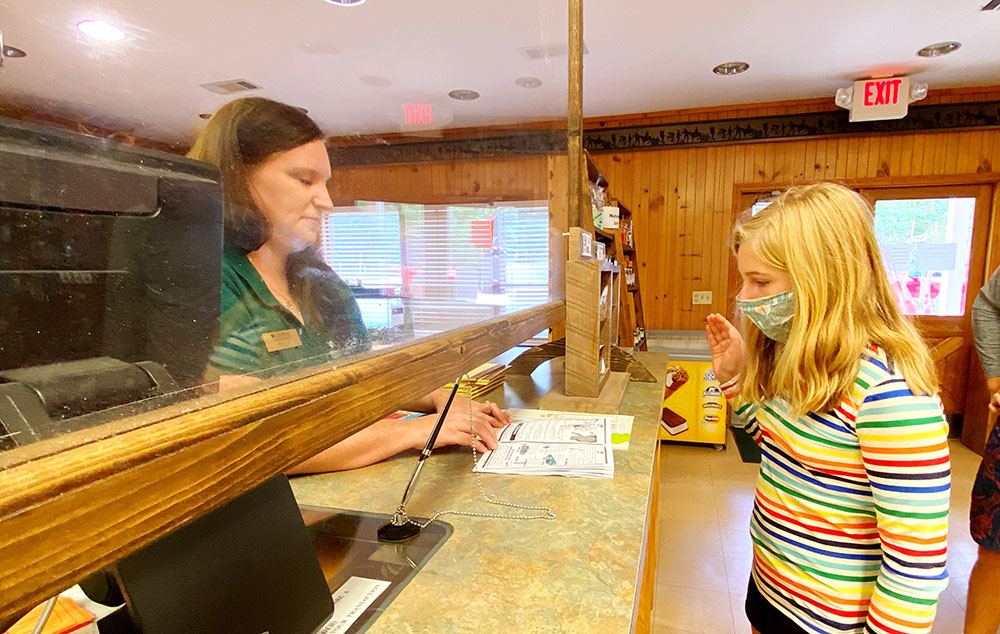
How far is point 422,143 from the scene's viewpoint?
0.99 metres

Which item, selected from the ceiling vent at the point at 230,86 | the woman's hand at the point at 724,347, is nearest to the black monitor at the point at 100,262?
the ceiling vent at the point at 230,86

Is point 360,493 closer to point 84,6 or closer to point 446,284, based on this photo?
point 446,284

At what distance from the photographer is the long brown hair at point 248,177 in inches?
16.7

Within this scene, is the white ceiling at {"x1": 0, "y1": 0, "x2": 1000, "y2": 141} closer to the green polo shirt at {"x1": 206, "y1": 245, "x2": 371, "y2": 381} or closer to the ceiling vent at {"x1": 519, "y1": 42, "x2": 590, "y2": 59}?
the ceiling vent at {"x1": 519, "y1": 42, "x2": 590, "y2": 59}

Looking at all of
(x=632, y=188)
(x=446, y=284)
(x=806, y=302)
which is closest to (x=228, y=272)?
(x=446, y=284)

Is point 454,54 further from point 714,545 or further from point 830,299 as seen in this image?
point 714,545

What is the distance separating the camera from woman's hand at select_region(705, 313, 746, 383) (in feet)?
4.32

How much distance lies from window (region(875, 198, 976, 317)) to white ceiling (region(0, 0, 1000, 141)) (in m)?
0.85

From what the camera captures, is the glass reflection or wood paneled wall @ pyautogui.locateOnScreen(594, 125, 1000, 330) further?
wood paneled wall @ pyautogui.locateOnScreen(594, 125, 1000, 330)

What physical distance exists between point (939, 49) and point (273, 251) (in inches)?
155

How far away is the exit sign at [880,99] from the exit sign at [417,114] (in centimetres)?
358

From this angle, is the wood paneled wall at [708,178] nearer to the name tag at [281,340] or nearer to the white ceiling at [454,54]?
the white ceiling at [454,54]

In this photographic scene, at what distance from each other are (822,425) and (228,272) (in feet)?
3.06

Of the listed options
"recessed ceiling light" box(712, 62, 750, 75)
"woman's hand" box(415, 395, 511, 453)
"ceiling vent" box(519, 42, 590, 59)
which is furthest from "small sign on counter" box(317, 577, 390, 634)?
"recessed ceiling light" box(712, 62, 750, 75)
